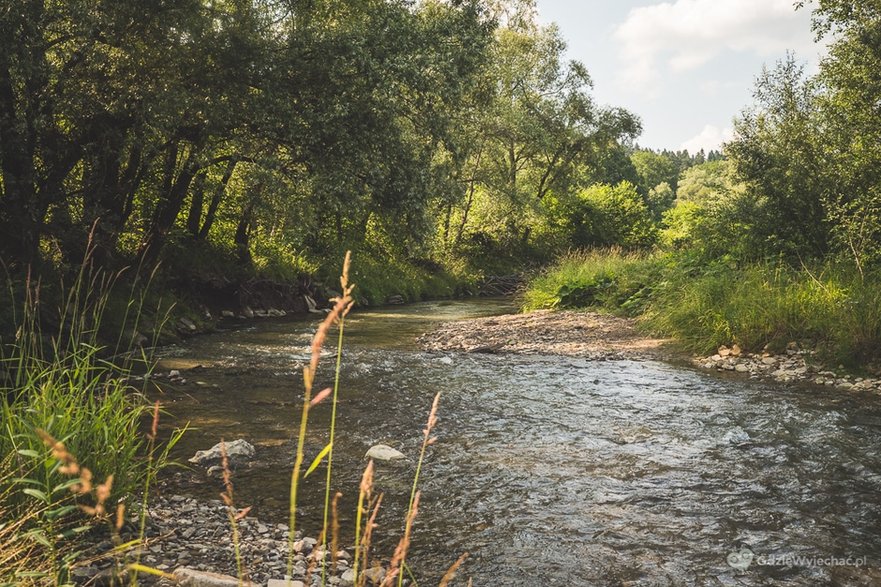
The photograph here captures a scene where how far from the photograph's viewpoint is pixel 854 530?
4609mm

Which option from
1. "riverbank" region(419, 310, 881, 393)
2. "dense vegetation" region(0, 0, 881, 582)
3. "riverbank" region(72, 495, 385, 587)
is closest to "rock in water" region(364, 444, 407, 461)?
"riverbank" region(72, 495, 385, 587)

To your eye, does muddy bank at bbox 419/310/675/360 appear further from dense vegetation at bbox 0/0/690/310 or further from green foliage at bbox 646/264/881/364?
dense vegetation at bbox 0/0/690/310

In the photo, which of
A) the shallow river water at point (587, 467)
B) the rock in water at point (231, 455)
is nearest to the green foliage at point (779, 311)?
the shallow river water at point (587, 467)

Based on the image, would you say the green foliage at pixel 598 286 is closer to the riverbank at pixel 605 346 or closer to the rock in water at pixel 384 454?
the riverbank at pixel 605 346

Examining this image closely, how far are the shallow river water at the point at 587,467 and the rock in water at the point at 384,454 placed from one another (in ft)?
0.45

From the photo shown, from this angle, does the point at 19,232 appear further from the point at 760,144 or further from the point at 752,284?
the point at 760,144

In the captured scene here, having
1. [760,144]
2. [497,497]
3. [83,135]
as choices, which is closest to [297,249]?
[83,135]

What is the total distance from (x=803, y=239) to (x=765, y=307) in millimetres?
3143

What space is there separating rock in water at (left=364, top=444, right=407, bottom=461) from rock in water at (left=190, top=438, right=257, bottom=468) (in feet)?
3.79

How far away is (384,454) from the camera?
619 cm

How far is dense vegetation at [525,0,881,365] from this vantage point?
434 inches

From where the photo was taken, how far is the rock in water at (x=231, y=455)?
19.1 feet

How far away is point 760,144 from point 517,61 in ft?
93.0

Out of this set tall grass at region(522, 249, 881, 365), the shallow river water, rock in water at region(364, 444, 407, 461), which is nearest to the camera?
the shallow river water
